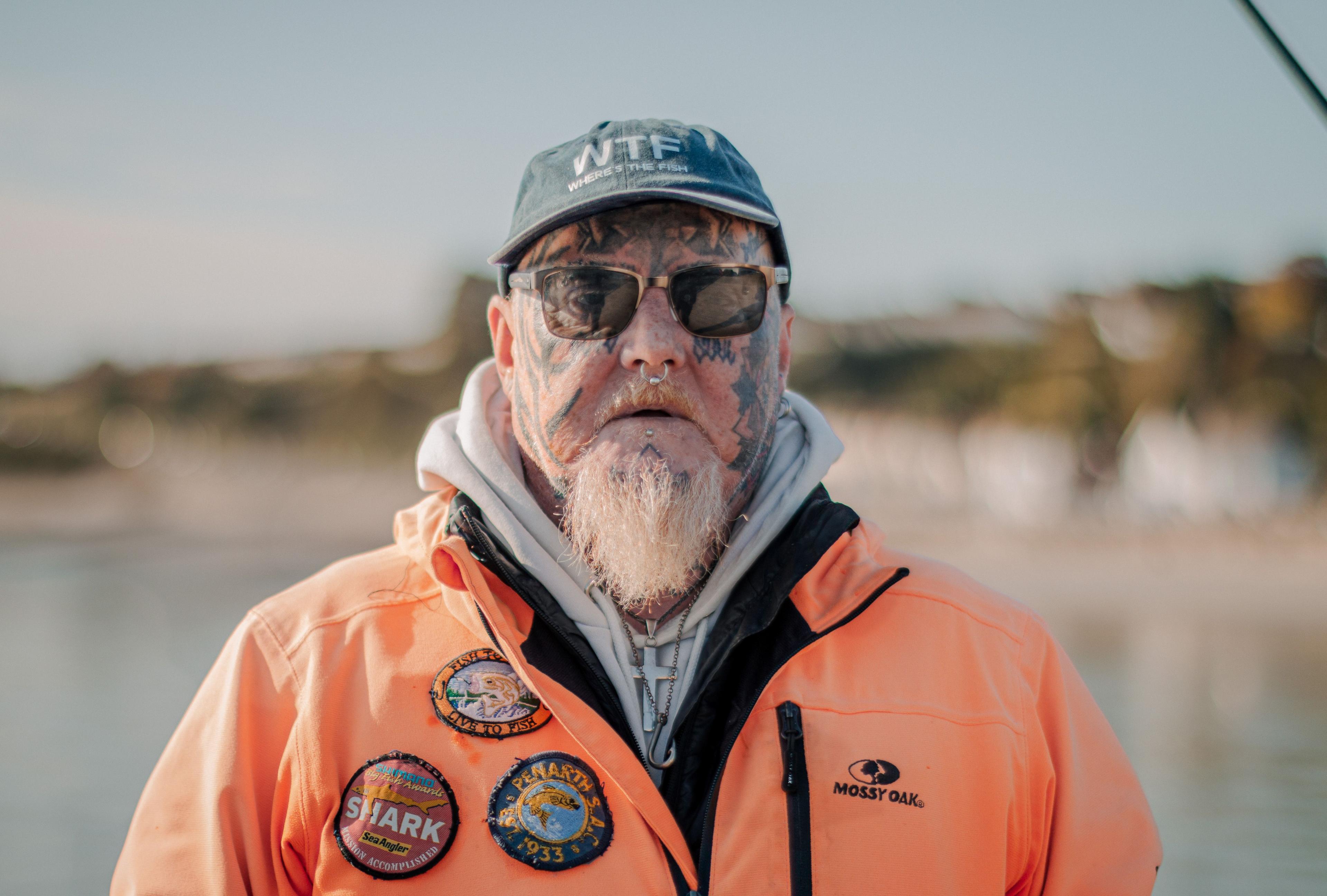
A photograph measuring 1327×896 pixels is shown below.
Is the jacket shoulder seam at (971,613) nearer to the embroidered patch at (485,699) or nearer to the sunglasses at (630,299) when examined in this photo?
the sunglasses at (630,299)

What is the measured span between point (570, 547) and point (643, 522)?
181mm

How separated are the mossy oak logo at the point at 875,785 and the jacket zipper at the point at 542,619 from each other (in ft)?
1.13

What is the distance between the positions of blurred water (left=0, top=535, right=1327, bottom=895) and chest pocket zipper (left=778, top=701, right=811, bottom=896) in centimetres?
671

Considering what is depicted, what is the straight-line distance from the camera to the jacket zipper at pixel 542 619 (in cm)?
178

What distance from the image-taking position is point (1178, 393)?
30531mm

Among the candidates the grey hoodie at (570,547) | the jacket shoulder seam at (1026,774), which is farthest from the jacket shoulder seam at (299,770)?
the jacket shoulder seam at (1026,774)

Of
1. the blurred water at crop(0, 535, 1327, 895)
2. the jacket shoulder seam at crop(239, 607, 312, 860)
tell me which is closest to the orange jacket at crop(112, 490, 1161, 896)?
the jacket shoulder seam at crop(239, 607, 312, 860)

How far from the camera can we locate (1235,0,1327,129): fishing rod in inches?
63.3

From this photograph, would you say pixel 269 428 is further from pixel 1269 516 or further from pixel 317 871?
pixel 317 871

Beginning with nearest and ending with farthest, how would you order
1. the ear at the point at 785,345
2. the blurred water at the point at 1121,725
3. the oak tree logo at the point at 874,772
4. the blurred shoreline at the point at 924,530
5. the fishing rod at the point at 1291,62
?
the fishing rod at the point at 1291,62
the oak tree logo at the point at 874,772
the ear at the point at 785,345
the blurred water at the point at 1121,725
the blurred shoreline at the point at 924,530

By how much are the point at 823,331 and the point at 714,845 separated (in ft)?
143

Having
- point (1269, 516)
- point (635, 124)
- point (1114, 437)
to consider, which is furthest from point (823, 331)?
point (635, 124)

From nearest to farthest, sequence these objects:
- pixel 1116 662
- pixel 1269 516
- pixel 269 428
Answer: pixel 1116 662 → pixel 1269 516 → pixel 269 428

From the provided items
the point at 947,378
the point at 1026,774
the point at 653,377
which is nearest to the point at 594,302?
the point at 653,377
